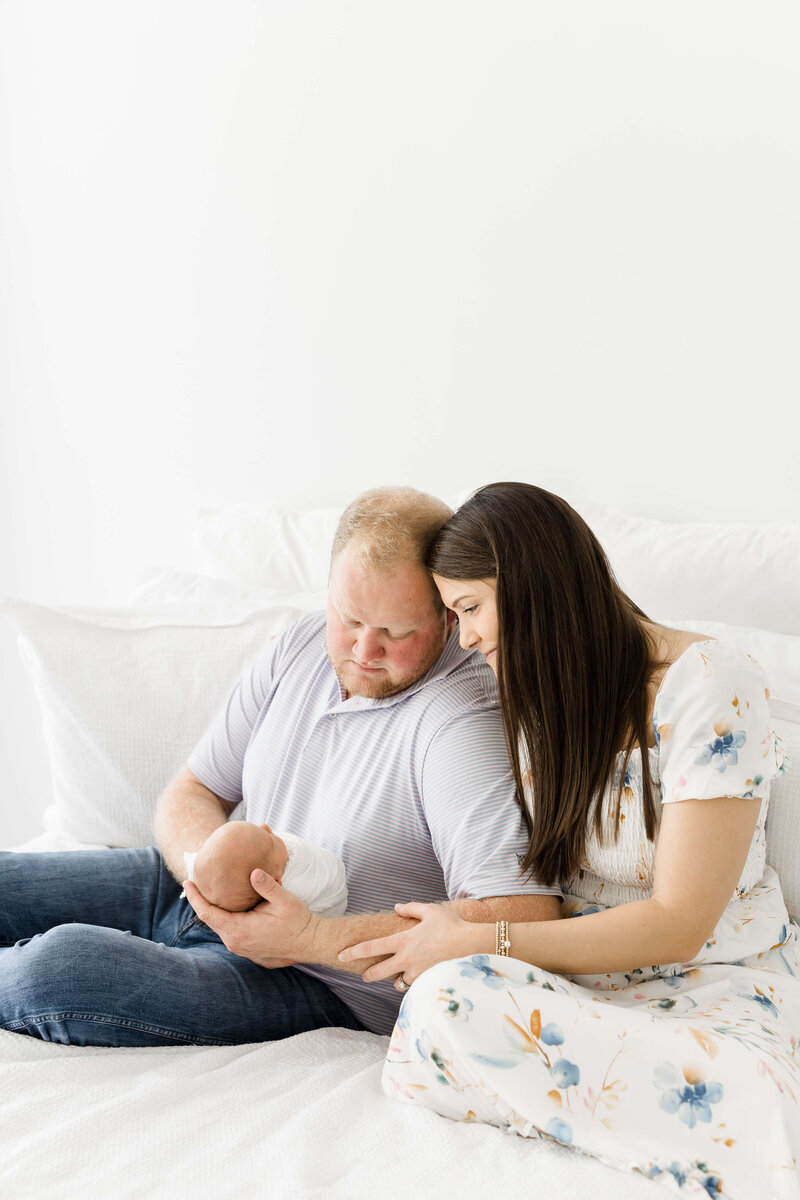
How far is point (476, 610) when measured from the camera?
1337 millimetres

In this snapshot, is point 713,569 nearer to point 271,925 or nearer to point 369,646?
point 369,646

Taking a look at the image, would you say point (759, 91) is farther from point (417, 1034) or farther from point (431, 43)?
point (417, 1034)

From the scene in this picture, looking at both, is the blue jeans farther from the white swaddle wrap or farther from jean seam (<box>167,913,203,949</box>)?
the white swaddle wrap

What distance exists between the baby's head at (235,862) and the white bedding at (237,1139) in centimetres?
20

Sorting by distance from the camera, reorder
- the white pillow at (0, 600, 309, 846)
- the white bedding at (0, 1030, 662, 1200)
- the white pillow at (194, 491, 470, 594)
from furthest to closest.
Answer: the white pillow at (194, 491, 470, 594), the white pillow at (0, 600, 309, 846), the white bedding at (0, 1030, 662, 1200)

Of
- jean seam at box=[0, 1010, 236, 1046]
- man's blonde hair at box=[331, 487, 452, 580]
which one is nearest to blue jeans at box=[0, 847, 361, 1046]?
jean seam at box=[0, 1010, 236, 1046]

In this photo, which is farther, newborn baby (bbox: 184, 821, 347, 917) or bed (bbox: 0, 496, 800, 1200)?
newborn baby (bbox: 184, 821, 347, 917)

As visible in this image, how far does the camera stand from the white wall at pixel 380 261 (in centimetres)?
178

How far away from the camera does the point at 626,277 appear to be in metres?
1.87

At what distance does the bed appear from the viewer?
1.00 m

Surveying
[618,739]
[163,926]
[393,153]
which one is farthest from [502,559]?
[393,153]

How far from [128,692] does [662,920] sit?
1.00m

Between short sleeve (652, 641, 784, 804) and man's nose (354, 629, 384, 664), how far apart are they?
1.35 feet

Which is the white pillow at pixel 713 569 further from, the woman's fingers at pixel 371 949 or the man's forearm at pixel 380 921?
the woman's fingers at pixel 371 949
